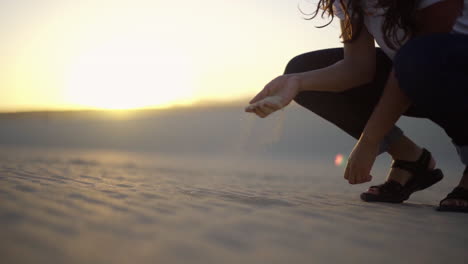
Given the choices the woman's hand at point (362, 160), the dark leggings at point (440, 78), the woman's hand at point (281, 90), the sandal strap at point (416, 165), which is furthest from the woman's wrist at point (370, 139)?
the sandal strap at point (416, 165)

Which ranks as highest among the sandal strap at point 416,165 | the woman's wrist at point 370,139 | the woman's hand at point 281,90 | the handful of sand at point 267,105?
the woman's hand at point 281,90

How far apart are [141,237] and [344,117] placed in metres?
1.52

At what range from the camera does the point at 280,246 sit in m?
1.17

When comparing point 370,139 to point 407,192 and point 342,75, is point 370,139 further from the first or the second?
point 407,192

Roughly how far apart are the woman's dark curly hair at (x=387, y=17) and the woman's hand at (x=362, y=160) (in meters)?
0.45

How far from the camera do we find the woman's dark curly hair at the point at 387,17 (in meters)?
1.76

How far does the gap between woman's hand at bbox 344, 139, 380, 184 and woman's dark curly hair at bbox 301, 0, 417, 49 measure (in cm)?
45

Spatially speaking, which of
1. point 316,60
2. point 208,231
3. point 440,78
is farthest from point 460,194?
point 208,231

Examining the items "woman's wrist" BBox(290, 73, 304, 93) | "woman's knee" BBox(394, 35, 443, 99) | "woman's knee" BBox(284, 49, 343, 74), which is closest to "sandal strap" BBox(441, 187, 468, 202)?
"woman's knee" BBox(394, 35, 443, 99)

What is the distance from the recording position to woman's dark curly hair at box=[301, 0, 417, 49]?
176 cm

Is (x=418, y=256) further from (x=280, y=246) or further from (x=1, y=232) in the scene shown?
(x=1, y=232)

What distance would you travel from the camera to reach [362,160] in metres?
1.93

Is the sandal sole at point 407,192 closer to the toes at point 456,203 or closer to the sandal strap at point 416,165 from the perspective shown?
the sandal strap at point 416,165

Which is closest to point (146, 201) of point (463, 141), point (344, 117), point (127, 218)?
point (127, 218)
